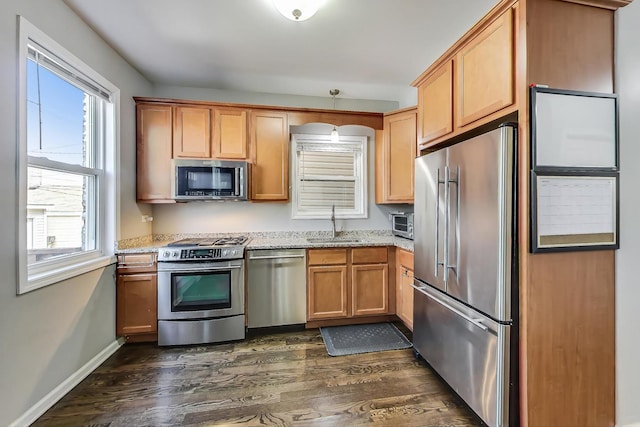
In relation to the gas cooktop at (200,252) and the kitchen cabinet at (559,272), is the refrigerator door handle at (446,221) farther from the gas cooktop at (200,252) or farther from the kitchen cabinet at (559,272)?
the gas cooktop at (200,252)

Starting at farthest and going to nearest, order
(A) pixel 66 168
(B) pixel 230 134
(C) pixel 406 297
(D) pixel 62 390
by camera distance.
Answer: (B) pixel 230 134, (C) pixel 406 297, (A) pixel 66 168, (D) pixel 62 390

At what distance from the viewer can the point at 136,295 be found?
2.56 m

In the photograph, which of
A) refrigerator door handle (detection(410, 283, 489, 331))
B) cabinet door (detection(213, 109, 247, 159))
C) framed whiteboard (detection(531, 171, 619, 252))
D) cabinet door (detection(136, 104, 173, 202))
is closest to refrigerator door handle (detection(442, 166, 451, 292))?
refrigerator door handle (detection(410, 283, 489, 331))

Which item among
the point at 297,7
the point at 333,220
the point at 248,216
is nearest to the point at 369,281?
the point at 333,220

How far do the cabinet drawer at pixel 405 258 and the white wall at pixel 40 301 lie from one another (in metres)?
2.81

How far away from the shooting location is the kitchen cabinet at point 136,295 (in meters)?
2.53

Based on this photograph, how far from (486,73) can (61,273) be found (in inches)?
122

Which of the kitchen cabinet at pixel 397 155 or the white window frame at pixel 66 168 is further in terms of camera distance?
the kitchen cabinet at pixel 397 155

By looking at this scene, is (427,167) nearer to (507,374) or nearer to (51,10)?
(507,374)

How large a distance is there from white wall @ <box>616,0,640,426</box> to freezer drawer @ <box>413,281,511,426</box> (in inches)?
26.3

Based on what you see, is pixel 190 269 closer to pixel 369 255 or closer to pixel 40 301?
pixel 40 301

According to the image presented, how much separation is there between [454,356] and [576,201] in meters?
1.19

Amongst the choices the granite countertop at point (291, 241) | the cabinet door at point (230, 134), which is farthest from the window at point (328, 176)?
the cabinet door at point (230, 134)

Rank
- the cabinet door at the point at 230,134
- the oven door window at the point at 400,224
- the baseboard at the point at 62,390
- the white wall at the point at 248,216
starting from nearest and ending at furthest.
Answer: the baseboard at the point at 62,390 → the cabinet door at the point at 230,134 → the oven door window at the point at 400,224 → the white wall at the point at 248,216
